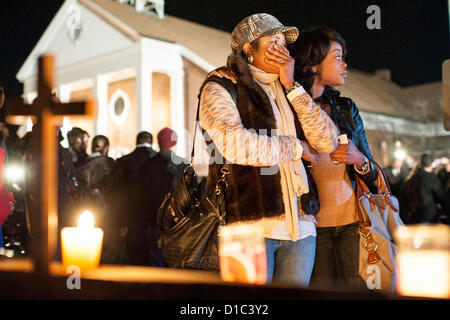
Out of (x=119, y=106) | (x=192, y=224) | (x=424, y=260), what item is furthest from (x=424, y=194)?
(x=119, y=106)

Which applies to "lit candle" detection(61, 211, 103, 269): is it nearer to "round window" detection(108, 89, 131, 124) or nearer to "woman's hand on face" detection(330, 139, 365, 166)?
"woman's hand on face" detection(330, 139, 365, 166)

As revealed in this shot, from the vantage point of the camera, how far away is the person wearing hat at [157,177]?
6.26m

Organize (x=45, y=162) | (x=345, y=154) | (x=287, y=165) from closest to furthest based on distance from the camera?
(x=45, y=162) → (x=287, y=165) → (x=345, y=154)

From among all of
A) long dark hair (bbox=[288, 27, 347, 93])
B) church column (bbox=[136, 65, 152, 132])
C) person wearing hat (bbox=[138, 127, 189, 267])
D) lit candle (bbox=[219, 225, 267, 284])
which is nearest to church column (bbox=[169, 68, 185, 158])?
church column (bbox=[136, 65, 152, 132])

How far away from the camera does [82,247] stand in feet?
8.68

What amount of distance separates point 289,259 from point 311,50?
1.35 meters

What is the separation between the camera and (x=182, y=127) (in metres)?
20.6

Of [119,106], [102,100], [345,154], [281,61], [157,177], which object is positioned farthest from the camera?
[102,100]

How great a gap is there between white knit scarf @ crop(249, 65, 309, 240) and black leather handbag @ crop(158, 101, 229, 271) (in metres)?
0.28

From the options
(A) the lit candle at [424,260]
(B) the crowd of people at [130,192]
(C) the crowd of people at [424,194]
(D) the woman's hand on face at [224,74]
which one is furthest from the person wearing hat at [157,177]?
(C) the crowd of people at [424,194]

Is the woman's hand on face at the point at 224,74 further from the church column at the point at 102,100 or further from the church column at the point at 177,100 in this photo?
the church column at the point at 102,100

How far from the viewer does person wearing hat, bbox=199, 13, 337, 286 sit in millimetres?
2395

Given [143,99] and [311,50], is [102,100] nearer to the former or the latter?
[143,99]
